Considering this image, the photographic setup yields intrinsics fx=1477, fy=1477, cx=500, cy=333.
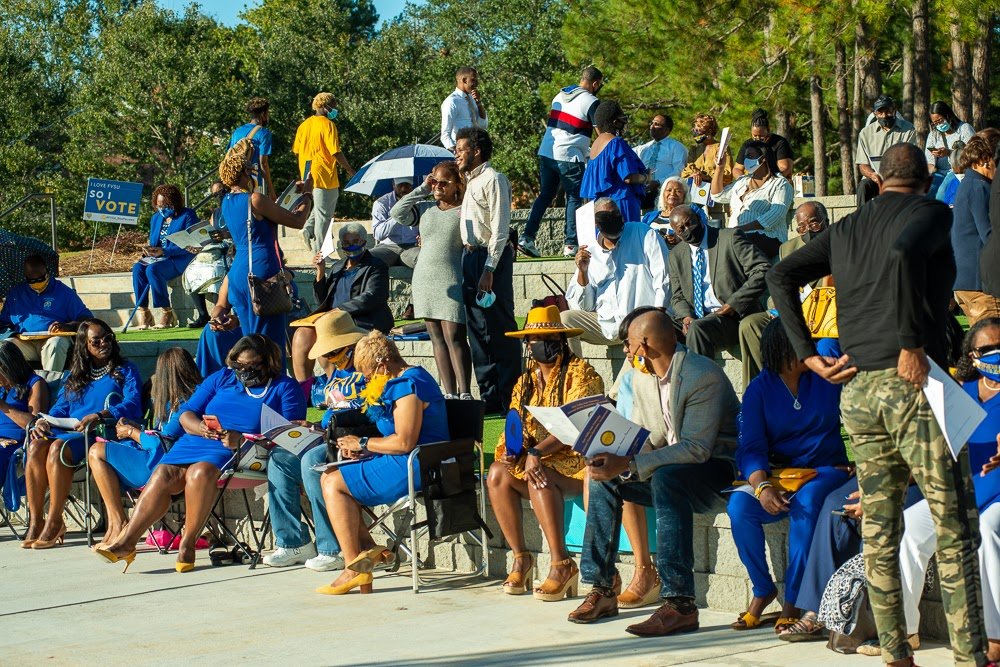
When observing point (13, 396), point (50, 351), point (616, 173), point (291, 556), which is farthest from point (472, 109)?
point (291, 556)

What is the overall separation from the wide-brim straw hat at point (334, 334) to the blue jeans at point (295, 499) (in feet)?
2.12

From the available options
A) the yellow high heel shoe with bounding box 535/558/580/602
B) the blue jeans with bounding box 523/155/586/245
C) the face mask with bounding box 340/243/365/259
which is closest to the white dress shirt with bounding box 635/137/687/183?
the blue jeans with bounding box 523/155/586/245

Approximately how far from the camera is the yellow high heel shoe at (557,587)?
23.8 ft

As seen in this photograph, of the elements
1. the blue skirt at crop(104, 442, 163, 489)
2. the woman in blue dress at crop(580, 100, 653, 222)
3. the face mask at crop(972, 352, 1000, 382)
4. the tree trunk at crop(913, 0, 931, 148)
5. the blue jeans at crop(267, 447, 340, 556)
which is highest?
the tree trunk at crop(913, 0, 931, 148)

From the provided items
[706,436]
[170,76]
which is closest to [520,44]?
[170,76]

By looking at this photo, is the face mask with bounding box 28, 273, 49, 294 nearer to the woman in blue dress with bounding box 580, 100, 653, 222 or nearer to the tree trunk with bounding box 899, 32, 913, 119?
the woman in blue dress with bounding box 580, 100, 653, 222

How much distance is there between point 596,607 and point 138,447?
3.97 meters

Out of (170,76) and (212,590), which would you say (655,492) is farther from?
(170,76)

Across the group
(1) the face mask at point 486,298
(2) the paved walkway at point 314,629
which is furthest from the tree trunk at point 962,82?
(2) the paved walkway at point 314,629

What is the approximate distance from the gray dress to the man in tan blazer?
2.94m

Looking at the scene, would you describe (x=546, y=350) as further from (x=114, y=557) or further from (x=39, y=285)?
(x=39, y=285)

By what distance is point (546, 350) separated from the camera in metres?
7.62

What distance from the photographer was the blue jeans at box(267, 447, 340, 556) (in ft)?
27.0

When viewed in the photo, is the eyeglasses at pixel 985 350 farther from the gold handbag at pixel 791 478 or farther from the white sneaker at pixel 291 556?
the white sneaker at pixel 291 556
